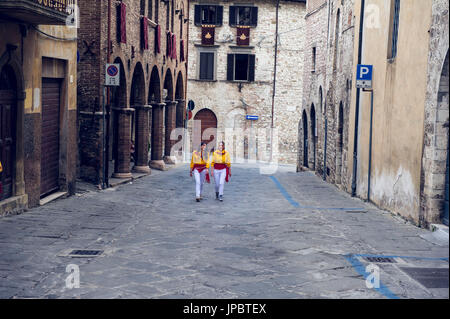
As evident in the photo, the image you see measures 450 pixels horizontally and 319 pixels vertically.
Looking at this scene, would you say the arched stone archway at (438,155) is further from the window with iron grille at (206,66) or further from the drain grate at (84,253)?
the window with iron grille at (206,66)

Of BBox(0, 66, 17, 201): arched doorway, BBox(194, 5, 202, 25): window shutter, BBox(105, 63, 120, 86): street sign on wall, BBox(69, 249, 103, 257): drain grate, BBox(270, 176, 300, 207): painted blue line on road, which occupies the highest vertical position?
BBox(194, 5, 202, 25): window shutter

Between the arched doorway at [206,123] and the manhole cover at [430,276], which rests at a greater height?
the arched doorway at [206,123]

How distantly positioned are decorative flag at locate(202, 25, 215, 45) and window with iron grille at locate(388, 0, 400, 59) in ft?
77.4

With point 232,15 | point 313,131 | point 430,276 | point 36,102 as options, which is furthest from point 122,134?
point 232,15

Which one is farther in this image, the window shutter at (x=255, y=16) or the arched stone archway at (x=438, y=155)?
the window shutter at (x=255, y=16)

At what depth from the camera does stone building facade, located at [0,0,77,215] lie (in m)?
11.2

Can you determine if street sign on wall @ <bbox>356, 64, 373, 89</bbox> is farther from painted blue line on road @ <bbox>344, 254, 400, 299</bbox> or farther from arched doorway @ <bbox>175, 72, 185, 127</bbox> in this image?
arched doorway @ <bbox>175, 72, 185, 127</bbox>

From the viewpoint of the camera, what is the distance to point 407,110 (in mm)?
12242

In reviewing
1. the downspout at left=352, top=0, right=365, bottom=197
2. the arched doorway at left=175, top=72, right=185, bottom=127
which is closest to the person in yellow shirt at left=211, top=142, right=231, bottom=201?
the downspout at left=352, top=0, right=365, bottom=197

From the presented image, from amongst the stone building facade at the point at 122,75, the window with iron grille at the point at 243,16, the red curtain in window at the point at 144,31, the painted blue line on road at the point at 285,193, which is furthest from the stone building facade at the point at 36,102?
the window with iron grille at the point at 243,16

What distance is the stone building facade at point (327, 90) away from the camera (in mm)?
19391

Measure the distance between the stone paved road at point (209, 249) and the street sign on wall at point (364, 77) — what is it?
297 cm

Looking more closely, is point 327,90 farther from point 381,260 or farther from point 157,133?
point 381,260

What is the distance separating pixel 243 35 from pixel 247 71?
2.11 meters
